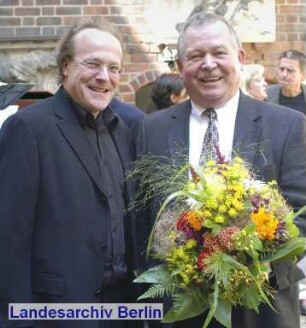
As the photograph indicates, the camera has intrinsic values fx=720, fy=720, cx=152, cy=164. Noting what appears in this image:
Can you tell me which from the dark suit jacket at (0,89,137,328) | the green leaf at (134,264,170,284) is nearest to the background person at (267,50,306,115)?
the dark suit jacket at (0,89,137,328)

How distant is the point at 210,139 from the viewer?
269cm

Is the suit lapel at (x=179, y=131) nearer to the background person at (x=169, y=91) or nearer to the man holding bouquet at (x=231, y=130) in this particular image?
the man holding bouquet at (x=231, y=130)

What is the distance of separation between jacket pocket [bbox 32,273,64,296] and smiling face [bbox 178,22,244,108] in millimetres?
868

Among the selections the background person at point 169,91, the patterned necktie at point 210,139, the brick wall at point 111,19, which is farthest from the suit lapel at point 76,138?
the brick wall at point 111,19

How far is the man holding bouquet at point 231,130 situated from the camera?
2561 mm

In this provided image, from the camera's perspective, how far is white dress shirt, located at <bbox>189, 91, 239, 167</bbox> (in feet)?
8.82

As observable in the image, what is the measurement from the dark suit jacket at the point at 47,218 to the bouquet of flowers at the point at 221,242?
39 centimetres

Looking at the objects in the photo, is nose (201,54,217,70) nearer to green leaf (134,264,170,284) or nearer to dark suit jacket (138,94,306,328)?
dark suit jacket (138,94,306,328)

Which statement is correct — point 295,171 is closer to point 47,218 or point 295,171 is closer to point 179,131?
point 179,131

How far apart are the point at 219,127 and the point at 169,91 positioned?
5.88 ft

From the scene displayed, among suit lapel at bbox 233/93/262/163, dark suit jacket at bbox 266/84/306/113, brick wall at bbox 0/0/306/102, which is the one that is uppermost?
brick wall at bbox 0/0/306/102

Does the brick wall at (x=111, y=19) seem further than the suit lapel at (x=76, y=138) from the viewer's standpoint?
Yes

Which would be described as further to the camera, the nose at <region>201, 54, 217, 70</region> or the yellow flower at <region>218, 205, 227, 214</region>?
the nose at <region>201, 54, 217, 70</region>

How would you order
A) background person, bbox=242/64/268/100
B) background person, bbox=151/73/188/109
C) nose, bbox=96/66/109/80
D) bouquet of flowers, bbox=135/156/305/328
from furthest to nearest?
background person, bbox=242/64/268/100 → background person, bbox=151/73/188/109 → nose, bbox=96/66/109/80 → bouquet of flowers, bbox=135/156/305/328
